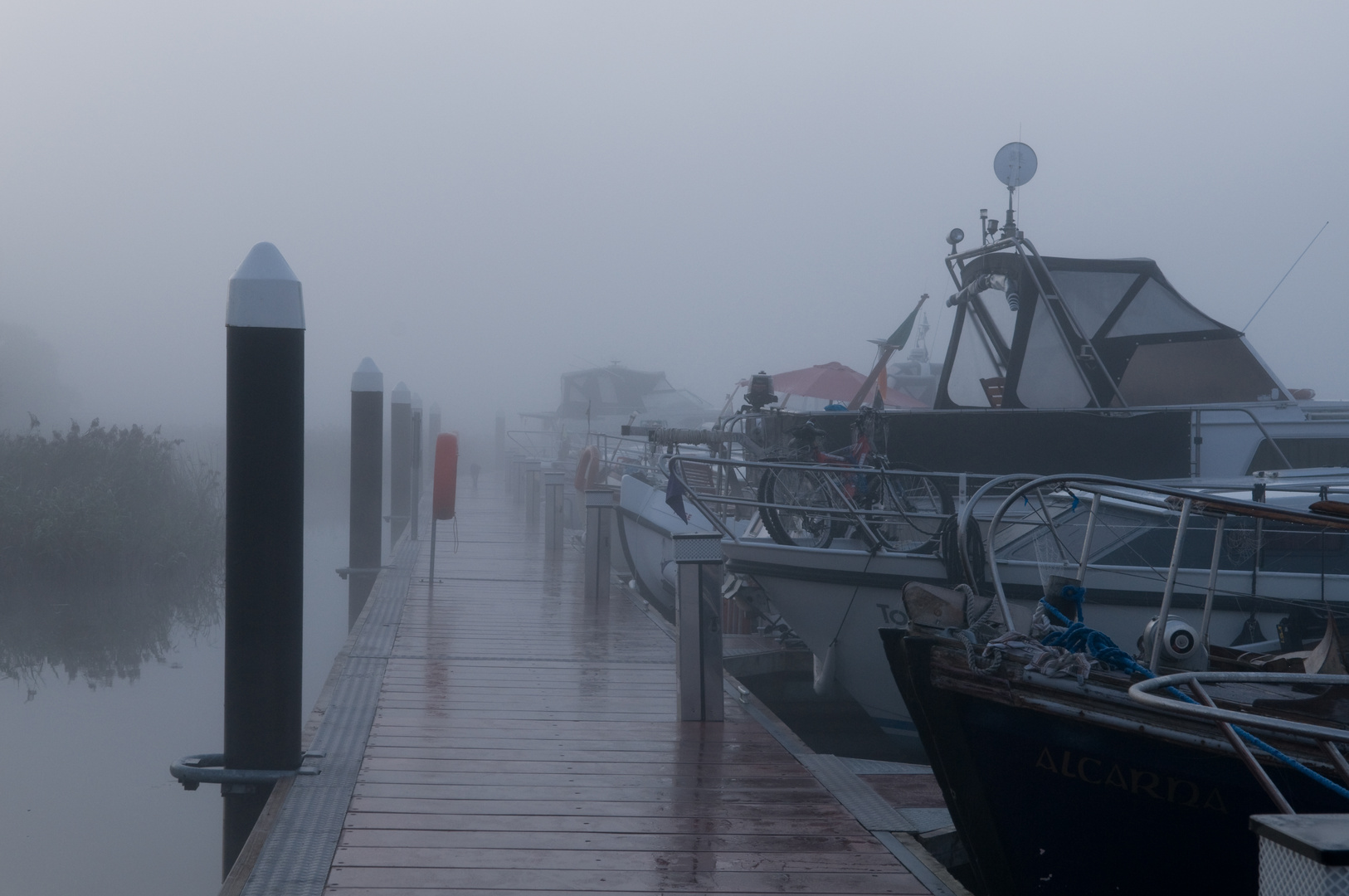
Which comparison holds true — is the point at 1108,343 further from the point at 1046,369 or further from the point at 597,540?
the point at 597,540

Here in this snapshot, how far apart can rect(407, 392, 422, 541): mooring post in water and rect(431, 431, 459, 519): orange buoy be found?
515 cm

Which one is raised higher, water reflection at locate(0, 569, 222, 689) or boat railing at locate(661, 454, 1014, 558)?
boat railing at locate(661, 454, 1014, 558)

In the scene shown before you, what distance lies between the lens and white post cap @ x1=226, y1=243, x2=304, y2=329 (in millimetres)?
4531

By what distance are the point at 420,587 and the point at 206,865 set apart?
3821 mm

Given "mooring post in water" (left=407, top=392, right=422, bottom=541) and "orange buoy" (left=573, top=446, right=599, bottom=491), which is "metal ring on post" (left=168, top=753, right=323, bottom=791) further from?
"orange buoy" (left=573, top=446, right=599, bottom=491)

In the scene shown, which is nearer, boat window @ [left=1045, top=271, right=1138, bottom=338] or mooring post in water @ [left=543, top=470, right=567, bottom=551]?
boat window @ [left=1045, top=271, right=1138, bottom=338]

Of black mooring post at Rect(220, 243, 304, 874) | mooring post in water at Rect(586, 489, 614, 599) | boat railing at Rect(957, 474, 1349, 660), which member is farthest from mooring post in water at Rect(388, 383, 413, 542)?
black mooring post at Rect(220, 243, 304, 874)

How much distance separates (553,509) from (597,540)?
158 inches

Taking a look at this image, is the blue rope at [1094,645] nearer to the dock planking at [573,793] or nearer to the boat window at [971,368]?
the dock planking at [573,793]

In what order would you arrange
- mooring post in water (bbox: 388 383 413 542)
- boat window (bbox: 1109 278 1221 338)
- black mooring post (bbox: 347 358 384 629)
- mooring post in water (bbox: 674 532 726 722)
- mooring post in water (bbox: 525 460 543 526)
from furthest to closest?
1. mooring post in water (bbox: 388 383 413 542)
2. mooring post in water (bbox: 525 460 543 526)
3. black mooring post (bbox: 347 358 384 629)
4. boat window (bbox: 1109 278 1221 338)
5. mooring post in water (bbox: 674 532 726 722)

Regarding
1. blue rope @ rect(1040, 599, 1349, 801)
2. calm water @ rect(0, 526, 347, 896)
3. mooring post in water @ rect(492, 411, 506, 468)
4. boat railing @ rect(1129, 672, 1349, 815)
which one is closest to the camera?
boat railing @ rect(1129, 672, 1349, 815)

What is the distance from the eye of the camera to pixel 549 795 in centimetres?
463

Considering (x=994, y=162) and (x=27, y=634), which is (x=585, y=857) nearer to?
(x=994, y=162)

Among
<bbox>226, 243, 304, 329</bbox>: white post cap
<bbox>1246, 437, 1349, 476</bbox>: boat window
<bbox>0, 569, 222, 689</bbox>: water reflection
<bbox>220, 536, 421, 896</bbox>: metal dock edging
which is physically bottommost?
<bbox>0, 569, 222, 689</bbox>: water reflection
